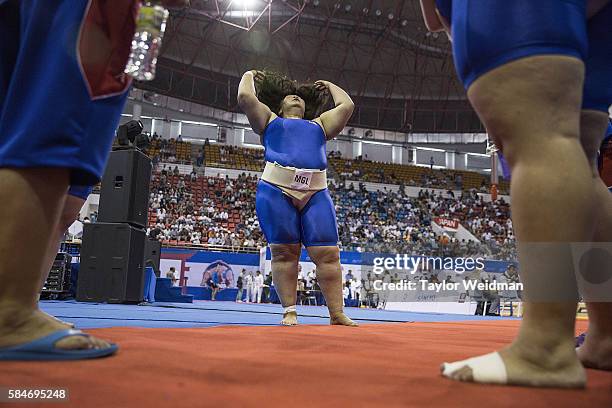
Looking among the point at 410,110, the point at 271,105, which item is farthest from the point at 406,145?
the point at 271,105

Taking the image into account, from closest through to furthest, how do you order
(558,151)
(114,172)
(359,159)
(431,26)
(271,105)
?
(558,151) < (431,26) < (271,105) < (114,172) < (359,159)

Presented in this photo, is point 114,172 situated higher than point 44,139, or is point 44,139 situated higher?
point 114,172

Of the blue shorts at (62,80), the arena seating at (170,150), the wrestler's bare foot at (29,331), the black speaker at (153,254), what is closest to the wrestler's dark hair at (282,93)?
the blue shorts at (62,80)

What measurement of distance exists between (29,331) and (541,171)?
37.7 inches

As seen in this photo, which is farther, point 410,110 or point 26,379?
point 410,110

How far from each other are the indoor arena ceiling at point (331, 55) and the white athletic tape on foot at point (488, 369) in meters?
17.4

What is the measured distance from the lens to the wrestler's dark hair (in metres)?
3.19

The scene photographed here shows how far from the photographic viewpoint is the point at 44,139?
3.01ft

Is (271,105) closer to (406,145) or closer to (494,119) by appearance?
(494,119)

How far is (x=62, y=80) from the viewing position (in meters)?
0.94

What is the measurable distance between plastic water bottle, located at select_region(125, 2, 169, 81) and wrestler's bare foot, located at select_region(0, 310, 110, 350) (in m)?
0.50

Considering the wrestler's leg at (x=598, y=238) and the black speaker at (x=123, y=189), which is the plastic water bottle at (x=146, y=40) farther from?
the black speaker at (x=123, y=189)

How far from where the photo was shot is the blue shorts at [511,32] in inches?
33.0

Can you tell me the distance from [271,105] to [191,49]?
64.3 ft
